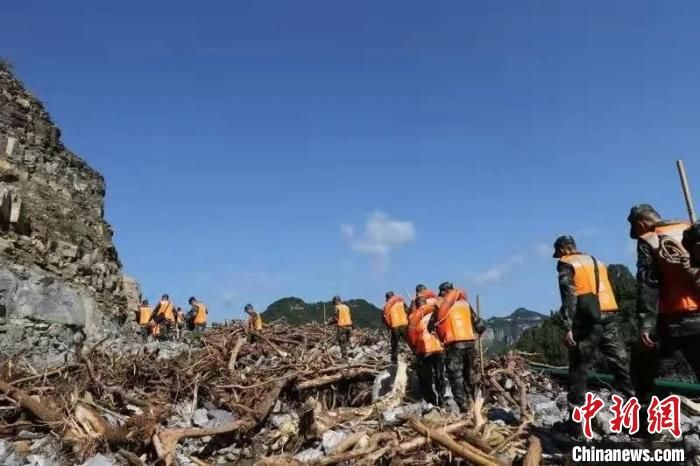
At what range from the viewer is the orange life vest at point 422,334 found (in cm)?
798

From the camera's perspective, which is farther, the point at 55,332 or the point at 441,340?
the point at 55,332

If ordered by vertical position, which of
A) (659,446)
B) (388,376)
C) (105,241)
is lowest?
(659,446)

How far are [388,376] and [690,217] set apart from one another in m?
5.31

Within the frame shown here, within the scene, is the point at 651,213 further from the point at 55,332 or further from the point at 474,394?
the point at 55,332

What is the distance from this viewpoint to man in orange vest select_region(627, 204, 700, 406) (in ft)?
13.1

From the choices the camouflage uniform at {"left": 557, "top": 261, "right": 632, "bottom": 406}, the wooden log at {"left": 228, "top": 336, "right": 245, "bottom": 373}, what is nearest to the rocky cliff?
the wooden log at {"left": 228, "top": 336, "right": 245, "bottom": 373}

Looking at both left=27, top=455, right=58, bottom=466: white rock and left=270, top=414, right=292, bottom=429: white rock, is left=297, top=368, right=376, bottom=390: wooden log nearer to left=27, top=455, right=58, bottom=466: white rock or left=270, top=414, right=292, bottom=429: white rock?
left=270, top=414, right=292, bottom=429: white rock

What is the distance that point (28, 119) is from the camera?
10.5 meters

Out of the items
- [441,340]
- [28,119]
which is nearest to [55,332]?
[28,119]

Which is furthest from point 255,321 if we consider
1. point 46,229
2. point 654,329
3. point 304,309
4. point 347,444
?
point 304,309

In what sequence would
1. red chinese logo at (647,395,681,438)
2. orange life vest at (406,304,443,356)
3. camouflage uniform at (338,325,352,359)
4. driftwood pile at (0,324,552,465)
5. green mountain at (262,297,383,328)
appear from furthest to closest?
green mountain at (262,297,383,328)
camouflage uniform at (338,325,352,359)
orange life vest at (406,304,443,356)
driftwood pile at (0,324,552,465)
red chinese logo at (647,395,681,438)

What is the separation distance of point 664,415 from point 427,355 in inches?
153

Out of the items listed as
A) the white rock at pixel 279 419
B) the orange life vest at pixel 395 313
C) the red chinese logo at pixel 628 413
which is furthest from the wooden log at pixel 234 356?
the red chinese logo at pixel 628 413

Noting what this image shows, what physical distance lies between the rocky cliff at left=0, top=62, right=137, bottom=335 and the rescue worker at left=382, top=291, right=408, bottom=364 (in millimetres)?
6127
